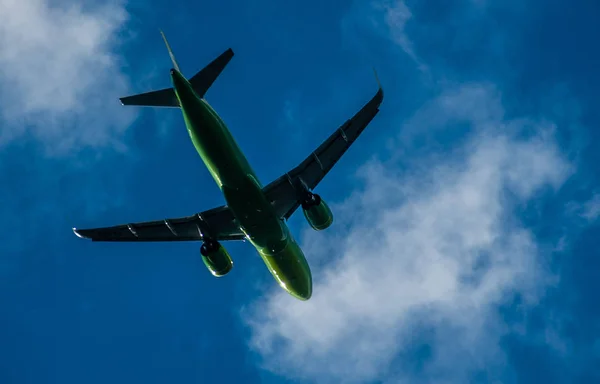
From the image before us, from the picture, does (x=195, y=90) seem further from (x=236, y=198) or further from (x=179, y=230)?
(x=179, y=230)

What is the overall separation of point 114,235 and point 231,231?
683 centimetres

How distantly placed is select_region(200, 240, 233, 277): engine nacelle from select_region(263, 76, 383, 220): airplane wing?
3965 millimetres

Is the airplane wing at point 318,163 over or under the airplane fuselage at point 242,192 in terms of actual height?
over

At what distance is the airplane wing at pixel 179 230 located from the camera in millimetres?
36969

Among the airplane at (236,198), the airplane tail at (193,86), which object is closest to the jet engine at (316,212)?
the airplane at (236,198)

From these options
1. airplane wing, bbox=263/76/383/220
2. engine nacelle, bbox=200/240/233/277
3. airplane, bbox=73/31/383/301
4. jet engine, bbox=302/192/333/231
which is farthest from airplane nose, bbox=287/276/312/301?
airplane wing, bbox=263/76/383/220

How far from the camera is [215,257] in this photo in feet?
120

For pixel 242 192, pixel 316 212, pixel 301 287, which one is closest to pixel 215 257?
pixel 301 287

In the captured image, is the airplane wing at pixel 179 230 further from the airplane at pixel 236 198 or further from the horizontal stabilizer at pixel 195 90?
the horizontal stabilizer at pixel 195 90

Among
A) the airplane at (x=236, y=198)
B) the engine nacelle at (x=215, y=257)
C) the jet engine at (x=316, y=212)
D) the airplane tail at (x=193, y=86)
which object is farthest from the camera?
the engine nacelle at (x=215, y=257)

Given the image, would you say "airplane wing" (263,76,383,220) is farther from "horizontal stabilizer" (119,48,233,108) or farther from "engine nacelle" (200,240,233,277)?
"horizontal stabilizer" (119,48,233,108)

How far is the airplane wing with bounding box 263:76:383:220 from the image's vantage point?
35.5 meters

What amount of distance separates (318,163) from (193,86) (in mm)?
8226

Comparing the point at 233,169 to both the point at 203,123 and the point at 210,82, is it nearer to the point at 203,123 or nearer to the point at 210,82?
the point at 203,123
